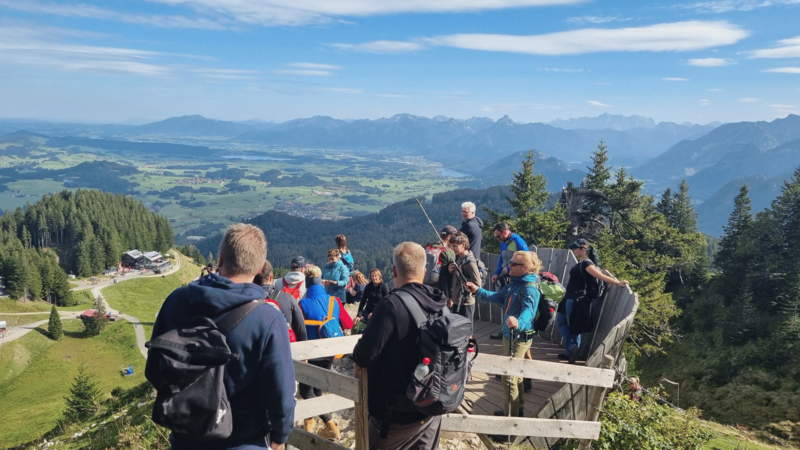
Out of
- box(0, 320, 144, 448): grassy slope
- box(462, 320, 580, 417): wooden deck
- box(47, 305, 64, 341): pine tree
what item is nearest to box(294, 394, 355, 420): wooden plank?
box(462, 320, 580, 417): wooden deck

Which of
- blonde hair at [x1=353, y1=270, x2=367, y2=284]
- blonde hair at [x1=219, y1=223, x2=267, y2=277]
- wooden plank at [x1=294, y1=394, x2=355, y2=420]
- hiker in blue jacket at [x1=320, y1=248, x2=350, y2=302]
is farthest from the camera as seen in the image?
blonde hair at [x1=353, y1=270, x2=367, y2=284]

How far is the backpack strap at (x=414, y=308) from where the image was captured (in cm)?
331

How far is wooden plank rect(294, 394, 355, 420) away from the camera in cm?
447

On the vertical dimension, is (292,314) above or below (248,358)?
below

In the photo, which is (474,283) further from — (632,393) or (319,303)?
(632,393)

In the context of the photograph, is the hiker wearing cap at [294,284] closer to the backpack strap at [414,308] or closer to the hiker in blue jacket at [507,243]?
the backpack strap at [414,308]

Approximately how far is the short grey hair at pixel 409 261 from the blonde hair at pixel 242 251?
42.4 inches

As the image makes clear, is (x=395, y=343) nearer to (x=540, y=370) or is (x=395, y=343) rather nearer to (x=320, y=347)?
(x=320, y=347)

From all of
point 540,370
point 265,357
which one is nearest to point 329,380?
point 265,357

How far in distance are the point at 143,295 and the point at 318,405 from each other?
3425 inches

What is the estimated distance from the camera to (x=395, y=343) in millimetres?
3352

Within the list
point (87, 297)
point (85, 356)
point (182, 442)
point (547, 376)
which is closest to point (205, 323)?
point (182, 442)

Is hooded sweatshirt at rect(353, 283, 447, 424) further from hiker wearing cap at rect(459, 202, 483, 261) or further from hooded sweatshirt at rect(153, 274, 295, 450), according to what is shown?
hiker wearing cap at rect(459, 202, 483, 261)

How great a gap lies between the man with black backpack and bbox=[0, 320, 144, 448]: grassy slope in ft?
104
